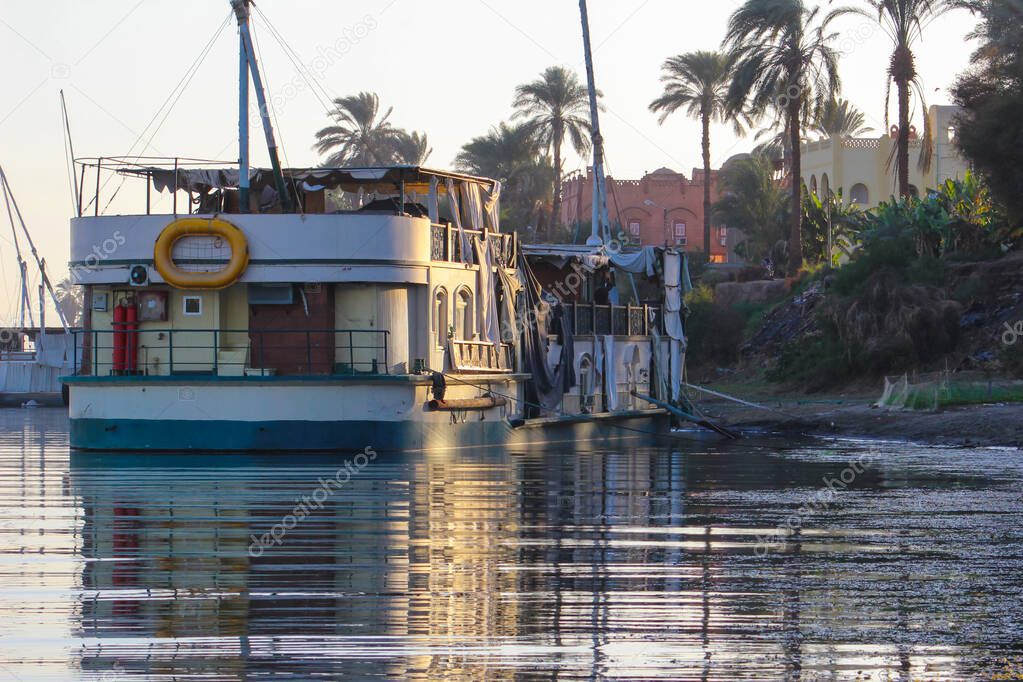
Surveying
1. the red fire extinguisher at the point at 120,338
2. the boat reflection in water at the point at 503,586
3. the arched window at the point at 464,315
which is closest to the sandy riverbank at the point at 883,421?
the arched window at the point at 464,315

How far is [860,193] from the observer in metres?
80.3

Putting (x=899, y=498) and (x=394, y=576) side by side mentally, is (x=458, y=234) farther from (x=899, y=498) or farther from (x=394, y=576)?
(x=394, y=576)

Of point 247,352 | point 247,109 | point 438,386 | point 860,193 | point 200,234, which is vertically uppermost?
point 860,193

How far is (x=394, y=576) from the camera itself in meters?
10.9

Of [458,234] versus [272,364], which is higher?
[458,234]

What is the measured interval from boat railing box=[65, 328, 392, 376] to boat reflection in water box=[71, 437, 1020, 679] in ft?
20.4

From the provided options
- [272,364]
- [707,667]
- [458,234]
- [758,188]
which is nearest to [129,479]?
[272,364]

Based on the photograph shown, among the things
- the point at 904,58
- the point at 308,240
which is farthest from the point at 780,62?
the point at 308,240

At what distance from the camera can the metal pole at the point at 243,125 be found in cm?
2627

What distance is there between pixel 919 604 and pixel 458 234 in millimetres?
17973

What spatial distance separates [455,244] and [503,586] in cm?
1693

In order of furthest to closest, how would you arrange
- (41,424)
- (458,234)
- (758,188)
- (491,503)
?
(758,188) → (41,424) → (458,234) → (491,503)

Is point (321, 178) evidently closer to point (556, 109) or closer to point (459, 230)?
point (459, 230)

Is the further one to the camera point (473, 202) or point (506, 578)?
point (473, 202)
